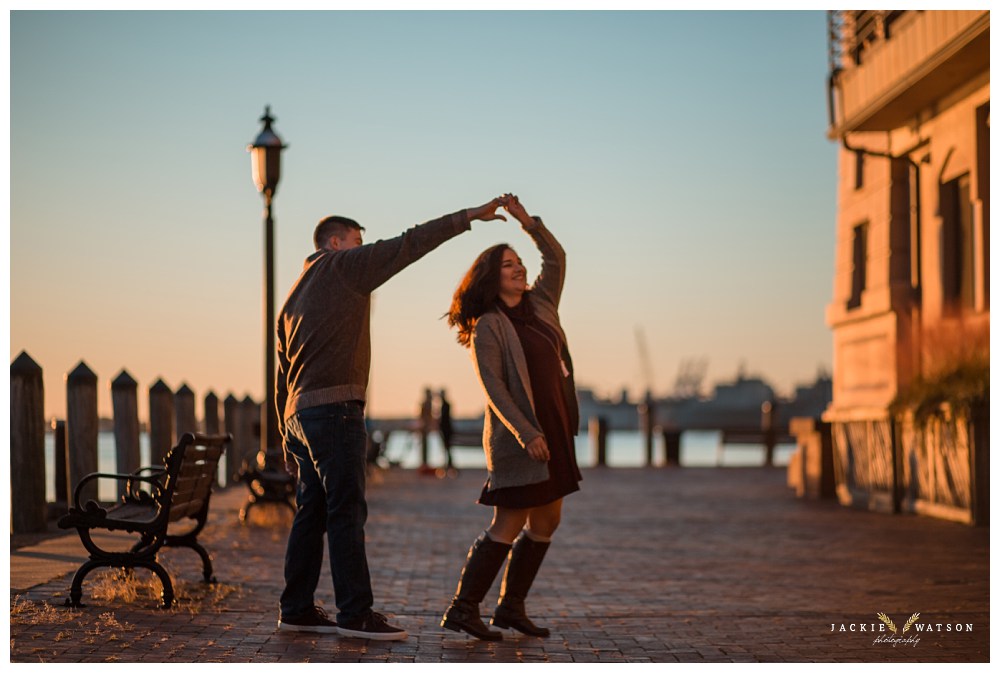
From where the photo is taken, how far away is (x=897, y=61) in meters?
16.6

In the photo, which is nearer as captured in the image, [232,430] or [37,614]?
[37,614]

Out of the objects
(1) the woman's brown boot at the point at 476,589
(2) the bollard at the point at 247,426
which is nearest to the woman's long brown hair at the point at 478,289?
(1) the woman's brown boot at the point at 476,589

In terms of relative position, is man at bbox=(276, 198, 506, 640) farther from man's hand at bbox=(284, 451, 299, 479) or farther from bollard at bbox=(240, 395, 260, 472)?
bollard at bbox=(240, 395, 260, 472)

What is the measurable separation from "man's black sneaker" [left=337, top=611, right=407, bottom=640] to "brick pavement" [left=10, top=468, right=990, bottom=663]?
57 millimetres

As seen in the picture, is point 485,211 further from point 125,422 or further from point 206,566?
point 125,422

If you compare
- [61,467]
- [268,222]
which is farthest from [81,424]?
[268,222]

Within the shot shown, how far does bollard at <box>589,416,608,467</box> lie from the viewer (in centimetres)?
3422

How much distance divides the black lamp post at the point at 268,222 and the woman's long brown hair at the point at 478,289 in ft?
27.9

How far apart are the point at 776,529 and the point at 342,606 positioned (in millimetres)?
8308

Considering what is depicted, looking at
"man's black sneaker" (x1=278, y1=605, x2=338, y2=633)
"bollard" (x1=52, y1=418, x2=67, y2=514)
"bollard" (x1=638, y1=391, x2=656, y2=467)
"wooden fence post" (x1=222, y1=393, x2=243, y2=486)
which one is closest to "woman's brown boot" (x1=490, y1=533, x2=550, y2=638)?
"man's black sneaker" (x1=278, y1=605, x2=338, y2=633)

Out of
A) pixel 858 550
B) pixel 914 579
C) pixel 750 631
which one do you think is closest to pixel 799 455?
pixel 858 550

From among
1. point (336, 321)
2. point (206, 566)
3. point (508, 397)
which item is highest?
point (336, 321)

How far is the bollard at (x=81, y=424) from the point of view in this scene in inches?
515

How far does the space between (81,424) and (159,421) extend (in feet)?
9.49
